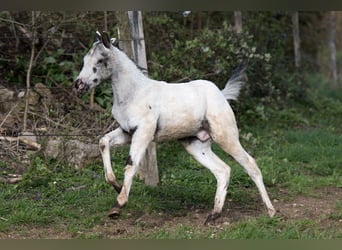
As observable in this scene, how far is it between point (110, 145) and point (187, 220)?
42.1 inches

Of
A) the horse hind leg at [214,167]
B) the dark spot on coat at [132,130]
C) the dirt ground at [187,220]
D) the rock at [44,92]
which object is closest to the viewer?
the dirt ground at [187,220]

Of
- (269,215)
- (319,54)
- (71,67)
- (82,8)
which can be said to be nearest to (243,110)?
(71,67)

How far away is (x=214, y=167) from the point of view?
637cm

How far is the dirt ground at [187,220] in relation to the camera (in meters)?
5.69

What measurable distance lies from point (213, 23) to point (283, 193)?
5.98 meters

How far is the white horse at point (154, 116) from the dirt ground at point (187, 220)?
0.61ft

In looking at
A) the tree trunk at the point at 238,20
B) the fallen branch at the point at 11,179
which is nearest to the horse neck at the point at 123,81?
the fallen branch at the point at 11,179

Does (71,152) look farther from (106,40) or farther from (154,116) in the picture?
(106,40)

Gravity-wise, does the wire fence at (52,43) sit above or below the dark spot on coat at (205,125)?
above

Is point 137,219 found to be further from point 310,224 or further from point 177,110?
point 310,224

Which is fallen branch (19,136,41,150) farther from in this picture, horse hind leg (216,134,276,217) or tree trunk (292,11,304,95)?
tree trunk (292,11,304,95)

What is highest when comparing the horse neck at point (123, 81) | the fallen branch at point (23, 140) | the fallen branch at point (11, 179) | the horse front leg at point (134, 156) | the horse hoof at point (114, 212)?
the horse neck at point (123, 81)

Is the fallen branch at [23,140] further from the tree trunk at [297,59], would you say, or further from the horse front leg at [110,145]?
the tree trunk at [297,59]

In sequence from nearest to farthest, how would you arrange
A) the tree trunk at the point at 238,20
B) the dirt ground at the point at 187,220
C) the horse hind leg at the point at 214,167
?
the dirt ground at the point at 187,220 → the horse hind leg at the point at 214,167 → the tree trunk at the point at 238,20
